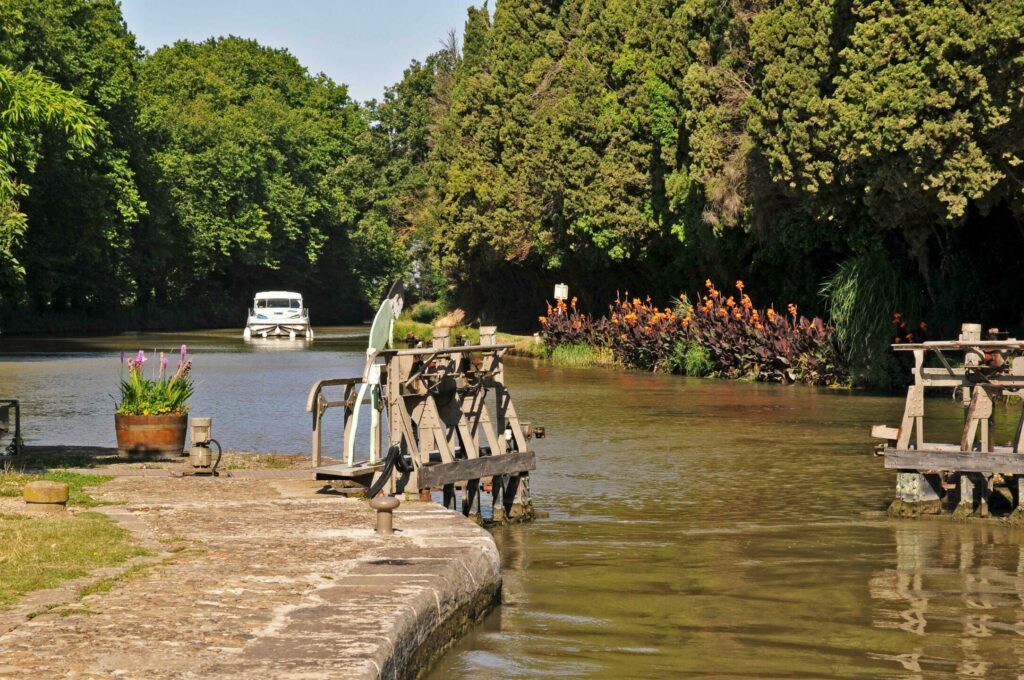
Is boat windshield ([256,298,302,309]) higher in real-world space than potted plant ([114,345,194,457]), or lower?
higher

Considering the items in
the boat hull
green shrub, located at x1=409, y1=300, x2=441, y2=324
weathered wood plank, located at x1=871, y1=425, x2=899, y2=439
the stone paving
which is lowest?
the stone paving

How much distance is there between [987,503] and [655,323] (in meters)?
26.5

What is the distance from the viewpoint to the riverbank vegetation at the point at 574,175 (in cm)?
2884

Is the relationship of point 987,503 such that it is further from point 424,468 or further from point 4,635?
point 4,635

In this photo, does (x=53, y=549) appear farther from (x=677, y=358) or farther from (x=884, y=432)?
(x=677, y=358)

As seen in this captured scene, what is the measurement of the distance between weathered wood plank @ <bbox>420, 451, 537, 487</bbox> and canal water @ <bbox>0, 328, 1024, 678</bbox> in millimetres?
596

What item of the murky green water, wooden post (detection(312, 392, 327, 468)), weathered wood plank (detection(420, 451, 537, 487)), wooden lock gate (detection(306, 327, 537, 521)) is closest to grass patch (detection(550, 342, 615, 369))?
the murky green water

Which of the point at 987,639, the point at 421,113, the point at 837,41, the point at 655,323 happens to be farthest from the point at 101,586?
the point at 421,113

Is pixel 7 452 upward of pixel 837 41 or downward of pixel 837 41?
downward

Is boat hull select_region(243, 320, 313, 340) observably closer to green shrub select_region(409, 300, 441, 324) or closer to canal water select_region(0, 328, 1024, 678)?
green shrub select_region(409, 300, 441, 324)

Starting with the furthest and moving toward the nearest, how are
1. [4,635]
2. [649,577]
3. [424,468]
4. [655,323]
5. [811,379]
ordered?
[655,323], [811,379], [424,468], [649,577], [4,635]

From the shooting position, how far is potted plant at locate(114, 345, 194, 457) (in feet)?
59.1

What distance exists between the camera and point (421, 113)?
82.7m

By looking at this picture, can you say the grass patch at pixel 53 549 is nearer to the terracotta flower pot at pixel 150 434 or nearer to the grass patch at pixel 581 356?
the terracotta flower pot at pixel 150 434
